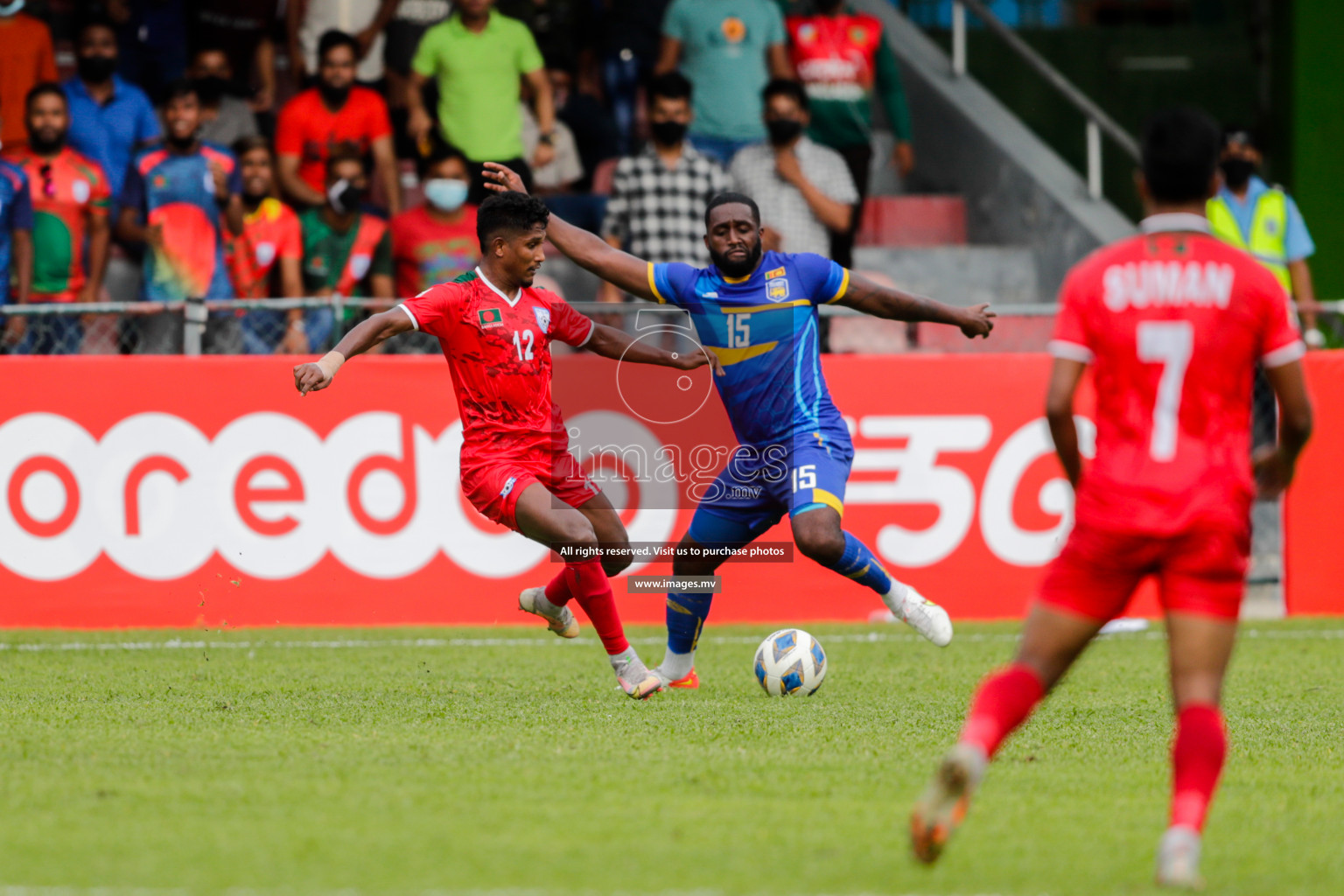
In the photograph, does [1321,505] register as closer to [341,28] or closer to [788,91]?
[788,91]

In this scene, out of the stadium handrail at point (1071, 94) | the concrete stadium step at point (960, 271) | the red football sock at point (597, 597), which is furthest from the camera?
the stadium handrail at point (1071, 94)

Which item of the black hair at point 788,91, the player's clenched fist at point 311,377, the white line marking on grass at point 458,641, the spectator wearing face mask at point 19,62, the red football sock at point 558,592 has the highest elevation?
the spectator wearing face mask at point 19,62

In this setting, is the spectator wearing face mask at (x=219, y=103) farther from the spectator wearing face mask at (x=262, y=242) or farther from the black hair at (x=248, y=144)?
the spectator wearing face mask at (x=262, y=242)

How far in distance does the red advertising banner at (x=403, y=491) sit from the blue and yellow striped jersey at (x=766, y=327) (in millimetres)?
3084

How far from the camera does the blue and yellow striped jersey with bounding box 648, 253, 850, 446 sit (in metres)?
7.96

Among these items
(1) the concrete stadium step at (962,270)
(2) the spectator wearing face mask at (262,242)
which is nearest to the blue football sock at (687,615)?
→ (2) the spectator wearing face mask at (262,242)

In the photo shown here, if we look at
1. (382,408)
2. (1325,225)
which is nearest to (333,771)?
(382,408)

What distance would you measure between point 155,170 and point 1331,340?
8.76 meters

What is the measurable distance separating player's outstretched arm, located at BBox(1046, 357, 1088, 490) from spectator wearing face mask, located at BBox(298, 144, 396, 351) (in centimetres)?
829

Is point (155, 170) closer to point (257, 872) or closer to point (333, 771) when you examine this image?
point (333, 771)

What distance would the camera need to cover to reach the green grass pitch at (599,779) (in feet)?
14.5

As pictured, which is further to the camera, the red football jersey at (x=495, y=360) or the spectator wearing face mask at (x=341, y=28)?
the spectator wearing face mask at (x=341, y=28)

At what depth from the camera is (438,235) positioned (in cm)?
1235

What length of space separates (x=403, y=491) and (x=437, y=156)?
3.01 m
